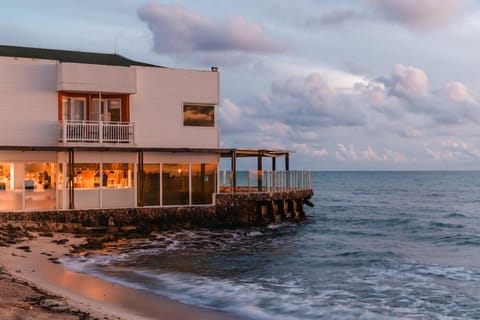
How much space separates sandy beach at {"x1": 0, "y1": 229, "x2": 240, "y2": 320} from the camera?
10.5 m

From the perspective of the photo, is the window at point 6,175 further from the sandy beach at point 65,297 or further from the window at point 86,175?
the sandy beach at point 65,297

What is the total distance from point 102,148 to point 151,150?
87.7 inches

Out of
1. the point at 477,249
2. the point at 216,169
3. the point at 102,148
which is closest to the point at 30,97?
the point at 102,148

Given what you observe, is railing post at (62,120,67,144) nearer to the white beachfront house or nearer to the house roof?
the white beachfront house

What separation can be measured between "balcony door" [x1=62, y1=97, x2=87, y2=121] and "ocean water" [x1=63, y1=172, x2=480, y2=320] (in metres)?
6.63

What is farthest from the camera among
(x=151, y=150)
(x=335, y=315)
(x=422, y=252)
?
(x=151, y=150)

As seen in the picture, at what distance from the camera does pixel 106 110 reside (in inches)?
1062

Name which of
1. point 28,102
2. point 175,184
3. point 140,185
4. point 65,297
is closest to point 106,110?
point 28,102

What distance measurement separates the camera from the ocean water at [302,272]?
1395 centimetres

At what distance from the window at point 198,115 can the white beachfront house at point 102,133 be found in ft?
0.16

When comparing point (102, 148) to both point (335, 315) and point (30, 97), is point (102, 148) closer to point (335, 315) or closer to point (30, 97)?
point (30, 97)

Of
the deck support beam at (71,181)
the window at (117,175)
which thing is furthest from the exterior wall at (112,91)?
the window at (117,175)

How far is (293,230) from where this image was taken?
98.7ft

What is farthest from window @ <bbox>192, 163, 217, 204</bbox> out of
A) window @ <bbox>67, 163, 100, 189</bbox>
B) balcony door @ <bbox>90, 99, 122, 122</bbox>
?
window @ <bbox>67, 163, 100, 189</bbox>
